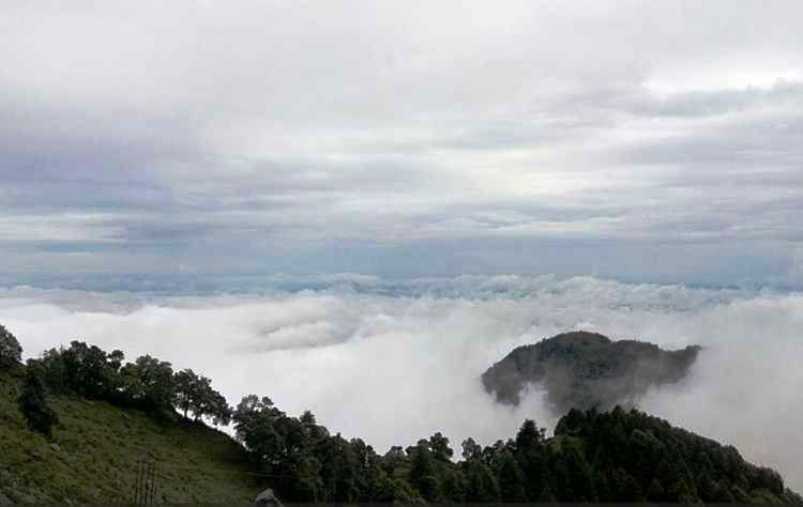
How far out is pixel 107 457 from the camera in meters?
56.1

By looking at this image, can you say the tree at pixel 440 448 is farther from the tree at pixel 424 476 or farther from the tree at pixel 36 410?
the tree at pixel 36 410

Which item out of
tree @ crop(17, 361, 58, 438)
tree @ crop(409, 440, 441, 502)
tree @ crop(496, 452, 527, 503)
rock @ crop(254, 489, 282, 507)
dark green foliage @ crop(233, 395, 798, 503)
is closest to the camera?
rock @ crop(254, 489, 282, 507)

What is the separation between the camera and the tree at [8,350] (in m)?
74.2

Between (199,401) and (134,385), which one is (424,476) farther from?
(134,385)

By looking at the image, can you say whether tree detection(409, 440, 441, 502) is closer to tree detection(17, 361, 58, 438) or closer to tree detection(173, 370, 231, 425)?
tree detection(173, 370, 231, 425)

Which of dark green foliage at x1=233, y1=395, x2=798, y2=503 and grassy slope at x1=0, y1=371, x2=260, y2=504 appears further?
dark green foliage at x1=233, y1=395, x2=798, y2=503

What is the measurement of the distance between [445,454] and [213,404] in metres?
25.7

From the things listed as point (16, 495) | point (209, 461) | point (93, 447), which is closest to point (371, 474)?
point (209, 461)

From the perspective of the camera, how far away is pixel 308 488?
231ft

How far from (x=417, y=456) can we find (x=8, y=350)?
38.6 metres

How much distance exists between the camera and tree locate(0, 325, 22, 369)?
74250 mm

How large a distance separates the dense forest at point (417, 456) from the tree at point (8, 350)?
3.6 inches

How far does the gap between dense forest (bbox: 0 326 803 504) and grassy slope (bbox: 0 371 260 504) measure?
237cm

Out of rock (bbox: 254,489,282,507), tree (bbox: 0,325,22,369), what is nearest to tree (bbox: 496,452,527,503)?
tree (bbox: 0,325,22,369)
